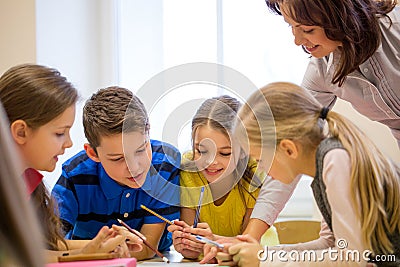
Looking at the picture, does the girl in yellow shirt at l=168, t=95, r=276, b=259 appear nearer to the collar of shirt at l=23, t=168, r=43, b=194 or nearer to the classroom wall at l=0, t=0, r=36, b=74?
the collar of shirt at l=23, t=168, r=43, b=194

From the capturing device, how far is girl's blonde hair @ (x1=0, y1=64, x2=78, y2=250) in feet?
3.38

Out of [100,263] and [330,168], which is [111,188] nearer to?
[100,263]

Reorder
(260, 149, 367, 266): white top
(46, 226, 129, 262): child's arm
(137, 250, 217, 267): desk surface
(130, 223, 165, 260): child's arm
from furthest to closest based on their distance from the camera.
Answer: (130, 223, 165, 260): child's arm < (137, 250, 217, 267): desk surface < (46, 226, 129, 262): child's arm < (260, 149, 367, 266): white top

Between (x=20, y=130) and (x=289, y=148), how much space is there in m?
0.47

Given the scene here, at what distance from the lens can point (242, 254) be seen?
86 cm

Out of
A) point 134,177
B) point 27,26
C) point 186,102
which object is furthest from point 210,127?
point 27,26

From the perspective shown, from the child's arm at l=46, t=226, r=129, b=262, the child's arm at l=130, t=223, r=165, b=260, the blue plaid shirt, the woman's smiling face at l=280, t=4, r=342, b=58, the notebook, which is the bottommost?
the child's arm at l=130, t=223, r=165, b=260

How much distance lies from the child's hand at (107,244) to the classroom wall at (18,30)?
1.10 m

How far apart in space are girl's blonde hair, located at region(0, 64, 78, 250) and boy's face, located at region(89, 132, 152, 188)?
0.13m

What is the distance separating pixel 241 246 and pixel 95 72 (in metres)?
1.52

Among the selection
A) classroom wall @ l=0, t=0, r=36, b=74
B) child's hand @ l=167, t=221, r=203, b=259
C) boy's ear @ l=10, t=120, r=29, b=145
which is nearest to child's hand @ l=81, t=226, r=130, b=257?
child's hand @ l=167, t=221, r=203, b=259

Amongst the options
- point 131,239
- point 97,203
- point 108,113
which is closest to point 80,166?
point 97,203

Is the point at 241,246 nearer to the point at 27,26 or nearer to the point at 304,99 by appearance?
the point at 304,99

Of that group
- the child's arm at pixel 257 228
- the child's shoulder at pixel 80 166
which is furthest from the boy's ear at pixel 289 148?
the child's shoulder at pixel 80 166
